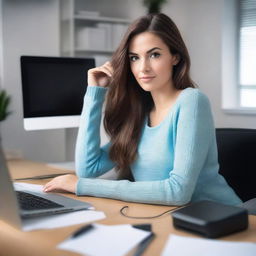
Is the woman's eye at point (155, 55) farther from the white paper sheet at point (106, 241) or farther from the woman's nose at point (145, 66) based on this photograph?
the white paper sheet at point (106, 241)

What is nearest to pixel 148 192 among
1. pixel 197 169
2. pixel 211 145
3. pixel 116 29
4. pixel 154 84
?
pixel 197 169

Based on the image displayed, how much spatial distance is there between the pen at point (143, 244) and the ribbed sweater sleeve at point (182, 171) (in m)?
0.29

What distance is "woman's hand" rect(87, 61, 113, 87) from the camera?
1.61m

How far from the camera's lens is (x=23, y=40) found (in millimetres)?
3152

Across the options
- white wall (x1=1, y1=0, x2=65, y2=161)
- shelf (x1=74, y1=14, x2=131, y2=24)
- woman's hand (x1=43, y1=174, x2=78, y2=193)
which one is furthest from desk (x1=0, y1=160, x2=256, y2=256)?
shelf (x1=74, y1=14, x2=131, y2=24)

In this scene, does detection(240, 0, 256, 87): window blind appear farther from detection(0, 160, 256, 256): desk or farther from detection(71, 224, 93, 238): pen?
detection(71, 224, 93, 238): pen

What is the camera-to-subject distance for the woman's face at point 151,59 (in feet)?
4.65

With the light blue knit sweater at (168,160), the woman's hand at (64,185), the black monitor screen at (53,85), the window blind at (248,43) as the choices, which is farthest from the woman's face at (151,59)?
the window blind at (248,43)

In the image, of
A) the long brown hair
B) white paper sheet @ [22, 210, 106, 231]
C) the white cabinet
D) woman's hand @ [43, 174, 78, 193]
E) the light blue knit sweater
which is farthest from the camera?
the white cabinet

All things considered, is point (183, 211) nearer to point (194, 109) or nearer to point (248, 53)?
point (194, 109)

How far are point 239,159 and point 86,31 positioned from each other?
210cm

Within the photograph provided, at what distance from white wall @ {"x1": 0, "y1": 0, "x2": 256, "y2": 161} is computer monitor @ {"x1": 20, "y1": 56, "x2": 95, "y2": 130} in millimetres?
1080

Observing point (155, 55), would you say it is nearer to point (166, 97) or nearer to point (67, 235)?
point (166, 97)

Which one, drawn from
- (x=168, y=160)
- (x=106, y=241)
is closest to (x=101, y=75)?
(x=168, y=160)
